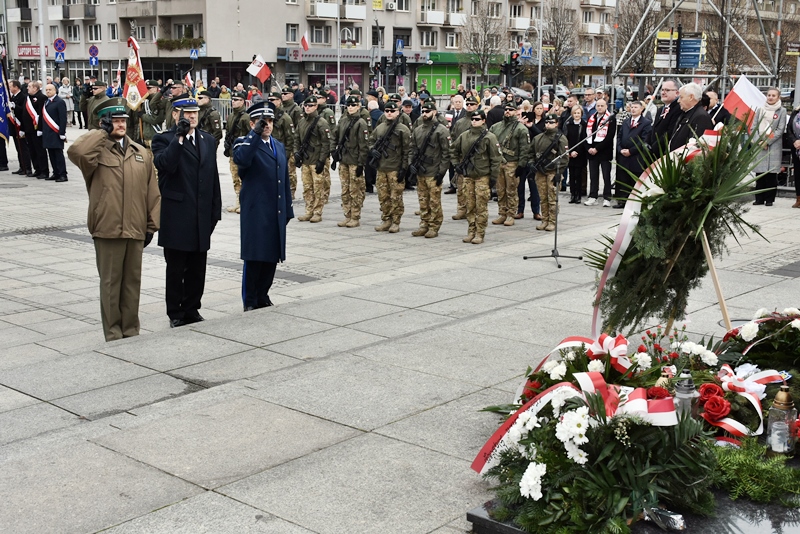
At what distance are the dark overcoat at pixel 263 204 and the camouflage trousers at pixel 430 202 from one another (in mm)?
5243

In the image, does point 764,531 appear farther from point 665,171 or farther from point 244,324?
point 244,324

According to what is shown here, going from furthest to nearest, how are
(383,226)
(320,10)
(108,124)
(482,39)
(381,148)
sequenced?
1. (482,39)
2. (320,10)
3. (383,226)
4. (381,148)
5. (108,124)

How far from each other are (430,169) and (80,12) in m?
62.5

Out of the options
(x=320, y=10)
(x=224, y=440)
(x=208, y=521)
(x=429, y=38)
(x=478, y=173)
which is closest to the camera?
(x=208, y=521)

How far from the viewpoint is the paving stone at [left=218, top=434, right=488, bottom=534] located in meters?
4.42

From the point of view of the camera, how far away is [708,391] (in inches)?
198

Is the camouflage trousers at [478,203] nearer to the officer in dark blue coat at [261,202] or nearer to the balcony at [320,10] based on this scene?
the officer in dark blue coat at [261,202]

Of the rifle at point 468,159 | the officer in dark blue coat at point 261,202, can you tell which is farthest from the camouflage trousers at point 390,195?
the officer in dark blue coat at point 261,202

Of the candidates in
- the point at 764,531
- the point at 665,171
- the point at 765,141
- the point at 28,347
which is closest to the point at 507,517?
the point at 764,531

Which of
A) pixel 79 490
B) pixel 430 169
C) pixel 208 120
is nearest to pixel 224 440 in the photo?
pixel 79 490

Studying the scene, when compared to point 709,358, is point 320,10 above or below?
above

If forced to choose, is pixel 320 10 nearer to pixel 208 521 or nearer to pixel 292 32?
pixel 292 32

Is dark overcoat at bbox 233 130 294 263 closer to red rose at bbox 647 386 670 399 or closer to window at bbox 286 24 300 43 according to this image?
red rose at bbox 647 386 670 399

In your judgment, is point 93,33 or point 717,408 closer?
point 717,408
